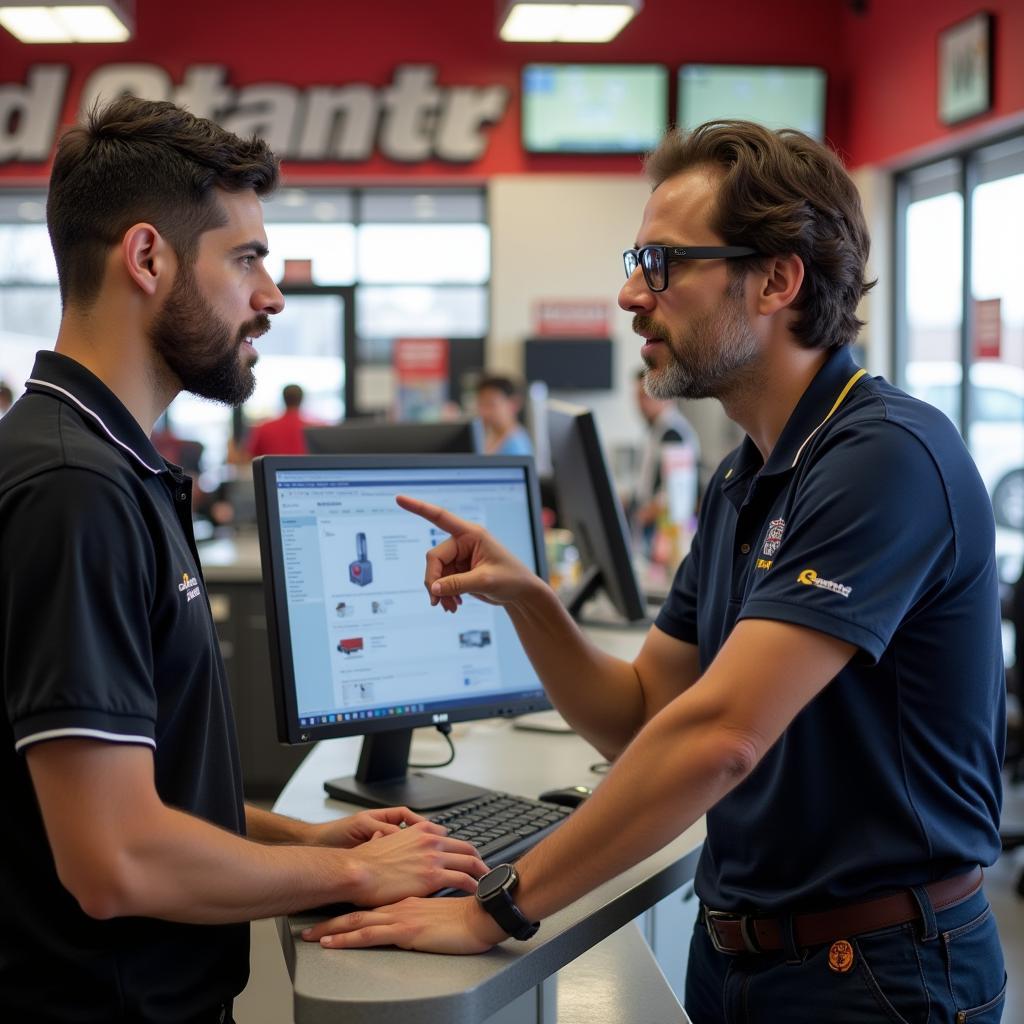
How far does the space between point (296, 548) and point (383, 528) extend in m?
0.15

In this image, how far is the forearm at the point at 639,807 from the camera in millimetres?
1147

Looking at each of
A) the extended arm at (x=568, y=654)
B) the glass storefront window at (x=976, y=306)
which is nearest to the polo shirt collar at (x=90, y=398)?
the extended arm at (x=568, y=654)

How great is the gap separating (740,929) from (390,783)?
56 centimetres

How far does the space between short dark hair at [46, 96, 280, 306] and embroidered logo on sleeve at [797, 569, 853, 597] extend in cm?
71

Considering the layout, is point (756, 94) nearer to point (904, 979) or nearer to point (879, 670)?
point (879, 670)

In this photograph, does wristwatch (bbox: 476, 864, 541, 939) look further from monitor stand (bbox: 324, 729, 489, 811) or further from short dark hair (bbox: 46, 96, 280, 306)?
short dark hair (bbox: 46, 96, 280, 306)

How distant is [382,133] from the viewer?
824cm

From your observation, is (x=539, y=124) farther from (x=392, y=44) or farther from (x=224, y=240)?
(x=224, y=240)

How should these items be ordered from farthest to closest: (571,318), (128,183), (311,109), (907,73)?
(571,318), (311,109), (907,73), (128,183)

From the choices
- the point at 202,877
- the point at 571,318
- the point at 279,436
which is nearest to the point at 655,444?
the point at 279,436

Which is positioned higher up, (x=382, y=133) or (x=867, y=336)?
(x=382, y=133)

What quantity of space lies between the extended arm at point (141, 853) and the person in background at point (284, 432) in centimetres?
565

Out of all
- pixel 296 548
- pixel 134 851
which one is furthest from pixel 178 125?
pixel 134 851

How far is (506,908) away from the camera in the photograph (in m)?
1.17
